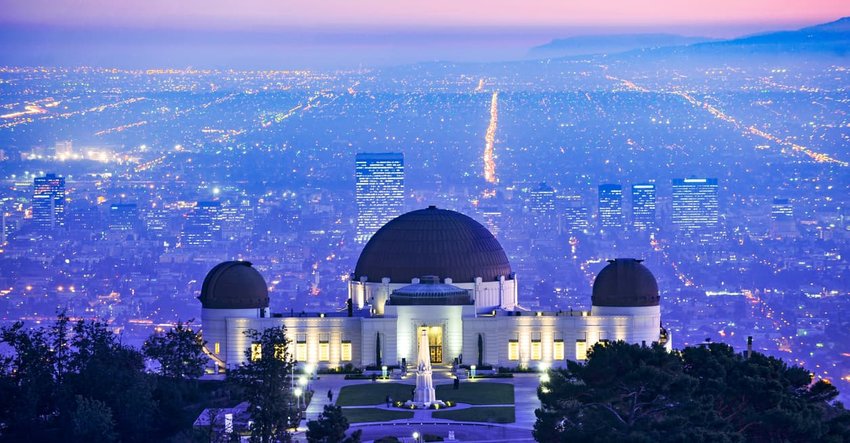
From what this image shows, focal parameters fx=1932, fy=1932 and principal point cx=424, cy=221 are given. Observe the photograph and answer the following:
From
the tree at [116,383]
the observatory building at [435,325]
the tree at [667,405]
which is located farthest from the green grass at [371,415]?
the observatory building at [435,325]

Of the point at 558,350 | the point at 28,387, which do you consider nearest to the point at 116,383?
the point at 28,387

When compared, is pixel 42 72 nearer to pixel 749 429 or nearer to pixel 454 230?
pixel 454 230

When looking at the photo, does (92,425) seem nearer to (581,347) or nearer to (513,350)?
(513,350)

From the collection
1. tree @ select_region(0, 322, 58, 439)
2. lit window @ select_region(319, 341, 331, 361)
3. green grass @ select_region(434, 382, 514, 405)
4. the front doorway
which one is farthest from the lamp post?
the front doorway

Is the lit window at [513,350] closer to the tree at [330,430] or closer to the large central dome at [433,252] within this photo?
the large central dome at [433,252]

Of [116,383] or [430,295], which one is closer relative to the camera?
[116,383]
